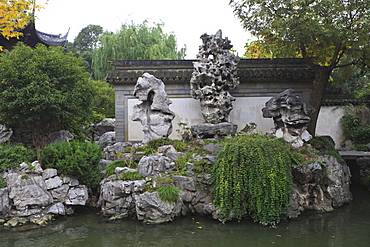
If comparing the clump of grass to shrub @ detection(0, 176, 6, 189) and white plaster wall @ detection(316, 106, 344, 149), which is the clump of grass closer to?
shrub @ detection(0, 176, 6, 189)

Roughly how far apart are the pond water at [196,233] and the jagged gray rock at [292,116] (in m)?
2.76

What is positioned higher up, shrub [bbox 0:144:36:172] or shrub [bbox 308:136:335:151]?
shrub [bbox 308:136:335:151]

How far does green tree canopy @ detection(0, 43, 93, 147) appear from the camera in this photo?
9164 mm

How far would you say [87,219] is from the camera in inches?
307

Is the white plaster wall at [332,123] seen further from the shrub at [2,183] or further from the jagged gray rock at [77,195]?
the shrub at [2,183]

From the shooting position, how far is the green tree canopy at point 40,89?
916 centimetres

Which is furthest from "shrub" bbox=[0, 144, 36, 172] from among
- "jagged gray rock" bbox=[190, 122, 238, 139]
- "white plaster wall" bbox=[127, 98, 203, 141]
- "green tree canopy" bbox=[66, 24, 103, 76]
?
"green tree canopy" bbox=[66, 24, 103, 76]

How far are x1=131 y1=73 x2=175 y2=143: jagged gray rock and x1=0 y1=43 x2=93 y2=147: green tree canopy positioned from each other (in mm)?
1710

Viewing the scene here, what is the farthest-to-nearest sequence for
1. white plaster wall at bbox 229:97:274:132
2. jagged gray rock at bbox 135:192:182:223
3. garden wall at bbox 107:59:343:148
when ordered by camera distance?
white plaster wall at bbox 229:97:274:132 < garden wall at bbox 107:59:343:148 < jagged gray rock at bbox 135:192:182:223

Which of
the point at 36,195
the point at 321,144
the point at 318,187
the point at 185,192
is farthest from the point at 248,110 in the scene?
the point at 36,195

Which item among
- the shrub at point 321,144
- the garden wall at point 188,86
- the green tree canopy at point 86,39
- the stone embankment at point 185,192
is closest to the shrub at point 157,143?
the stone embankment at point 185,192

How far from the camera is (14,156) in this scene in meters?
8.55

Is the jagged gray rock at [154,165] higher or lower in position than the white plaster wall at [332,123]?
lower

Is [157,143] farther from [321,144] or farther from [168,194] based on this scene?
[321,144]
